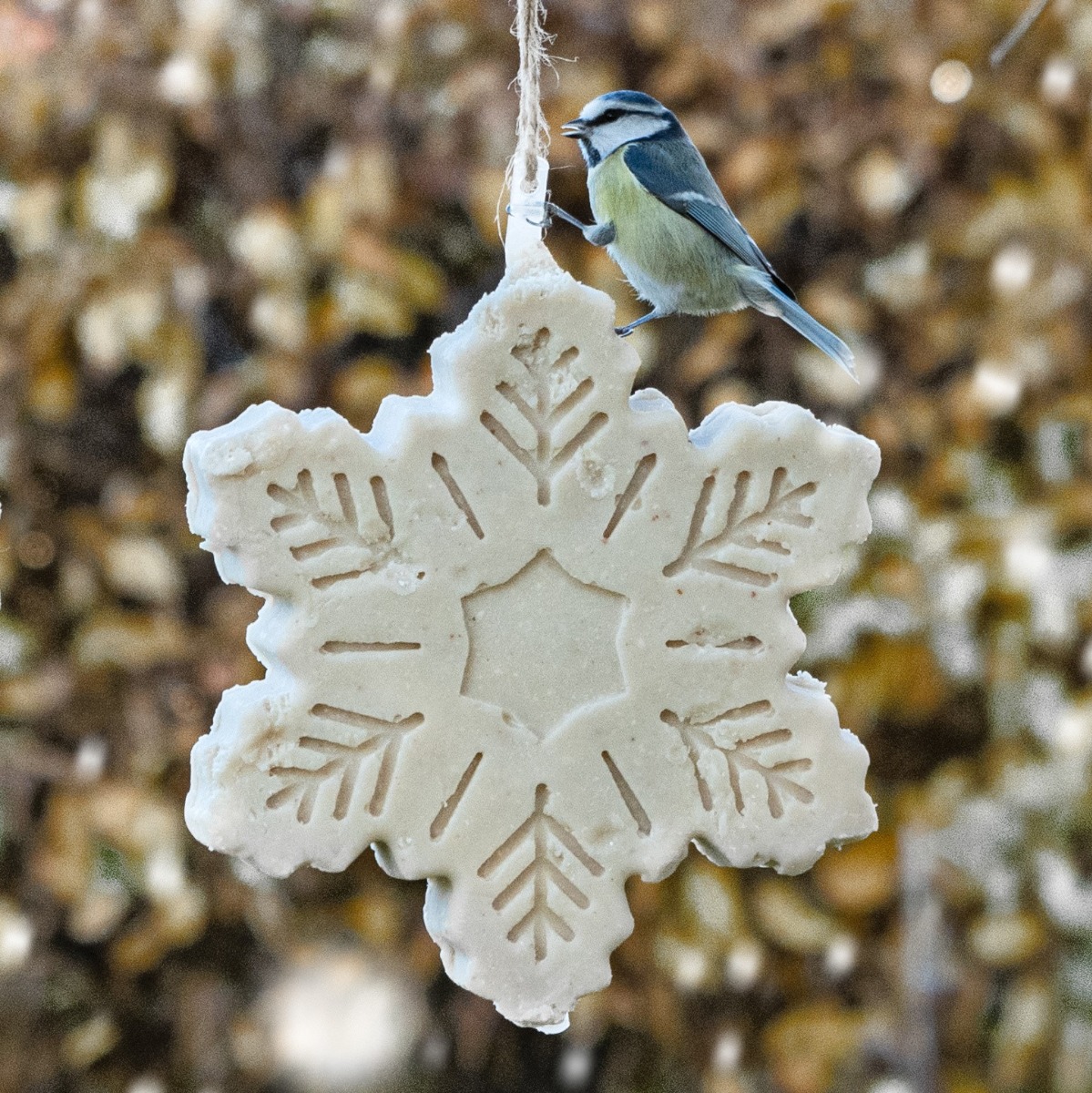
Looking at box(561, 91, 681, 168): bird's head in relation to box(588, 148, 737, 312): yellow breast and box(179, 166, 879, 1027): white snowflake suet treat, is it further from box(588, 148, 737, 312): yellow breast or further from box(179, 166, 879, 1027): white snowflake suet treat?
box(179, 166, 879, 1027): white snowflake suet treat

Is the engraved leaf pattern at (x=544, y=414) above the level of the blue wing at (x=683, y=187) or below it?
below

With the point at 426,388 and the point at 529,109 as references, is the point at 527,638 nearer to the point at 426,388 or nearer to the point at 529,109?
the point at 529,109

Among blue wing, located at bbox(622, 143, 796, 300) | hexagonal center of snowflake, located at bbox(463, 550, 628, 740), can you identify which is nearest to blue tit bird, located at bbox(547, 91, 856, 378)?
blue wing, located at bbox(622, 143, 796, 300)

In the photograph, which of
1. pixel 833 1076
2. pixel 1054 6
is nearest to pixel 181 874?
pixel 833 1076

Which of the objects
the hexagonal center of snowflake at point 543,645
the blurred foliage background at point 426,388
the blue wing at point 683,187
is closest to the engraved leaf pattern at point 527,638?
the hexagonal center of snowflake at point 543,645

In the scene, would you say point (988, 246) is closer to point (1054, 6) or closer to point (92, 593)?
point (1054, 6)

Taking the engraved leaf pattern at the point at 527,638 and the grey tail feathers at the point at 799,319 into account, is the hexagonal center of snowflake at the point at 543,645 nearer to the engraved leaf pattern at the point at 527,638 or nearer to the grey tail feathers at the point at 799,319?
the engraved leaf pattern at the point at 527,638
